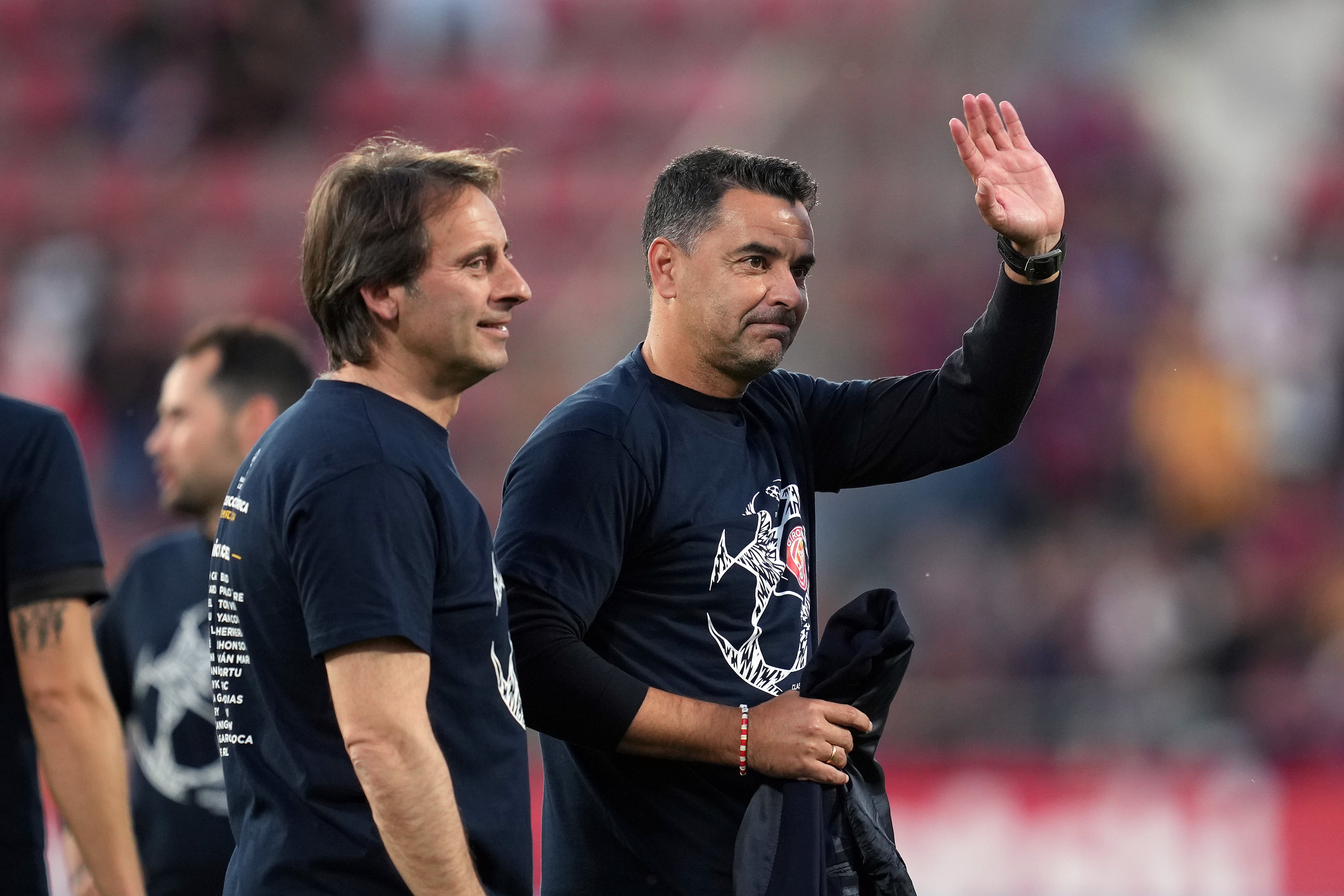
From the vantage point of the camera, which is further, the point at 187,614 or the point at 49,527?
the point at 187,614

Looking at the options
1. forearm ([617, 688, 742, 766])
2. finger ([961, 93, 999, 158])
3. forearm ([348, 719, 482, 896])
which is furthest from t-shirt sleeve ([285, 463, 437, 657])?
finger ([961, 93, 999, 158])

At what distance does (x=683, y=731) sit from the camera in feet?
9.81

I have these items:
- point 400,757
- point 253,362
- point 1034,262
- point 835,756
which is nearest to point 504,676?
point 400,757

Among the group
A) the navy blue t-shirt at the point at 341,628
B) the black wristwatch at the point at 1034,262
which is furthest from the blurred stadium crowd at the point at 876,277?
the navy blue t-shirt at the point at 341,628

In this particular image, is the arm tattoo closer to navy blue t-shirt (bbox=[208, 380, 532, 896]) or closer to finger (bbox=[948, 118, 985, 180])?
navy blue t-shirt (bbox=[208, 380, 532, 896])

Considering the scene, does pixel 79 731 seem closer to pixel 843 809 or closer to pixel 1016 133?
pixel 843 809

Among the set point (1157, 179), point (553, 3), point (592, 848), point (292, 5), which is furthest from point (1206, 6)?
point (592, 848)

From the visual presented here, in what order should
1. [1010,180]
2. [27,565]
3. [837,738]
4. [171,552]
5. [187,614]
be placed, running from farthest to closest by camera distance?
[171,552] → [187,614] → [1010,180] → [27,565] → [837,738]

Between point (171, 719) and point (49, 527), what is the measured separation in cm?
122

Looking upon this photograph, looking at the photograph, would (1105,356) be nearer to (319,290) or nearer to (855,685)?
(855,685)

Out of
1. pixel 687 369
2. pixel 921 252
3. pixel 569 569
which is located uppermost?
pixel 921 252

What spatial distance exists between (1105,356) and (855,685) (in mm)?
6794

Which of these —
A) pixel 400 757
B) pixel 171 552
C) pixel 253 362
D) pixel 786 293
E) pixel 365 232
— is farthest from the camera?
pixel 253 362

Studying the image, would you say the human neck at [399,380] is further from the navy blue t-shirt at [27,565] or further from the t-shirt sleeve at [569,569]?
the navy blue t-shirt at [27,565]
